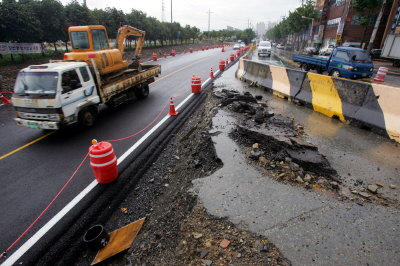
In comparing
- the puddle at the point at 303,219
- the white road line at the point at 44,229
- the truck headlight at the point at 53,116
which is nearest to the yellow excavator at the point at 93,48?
the truck headlight at the point at 53,116

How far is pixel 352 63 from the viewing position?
13.6 m

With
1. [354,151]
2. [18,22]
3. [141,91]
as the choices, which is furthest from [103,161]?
[18,22]

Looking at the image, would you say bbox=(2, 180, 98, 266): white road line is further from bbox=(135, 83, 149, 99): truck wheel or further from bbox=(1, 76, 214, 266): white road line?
bbox=(135, 83, 149, 99): truck wheel

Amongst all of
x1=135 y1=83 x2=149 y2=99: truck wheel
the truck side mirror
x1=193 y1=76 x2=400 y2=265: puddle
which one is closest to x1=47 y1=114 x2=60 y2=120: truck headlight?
the truck side mirror

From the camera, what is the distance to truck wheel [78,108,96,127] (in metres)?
7.36

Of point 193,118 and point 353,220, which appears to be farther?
point 193,118

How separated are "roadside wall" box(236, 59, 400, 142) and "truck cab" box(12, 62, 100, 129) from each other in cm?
809

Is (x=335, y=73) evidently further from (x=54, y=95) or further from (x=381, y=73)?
(x=54, y=95)

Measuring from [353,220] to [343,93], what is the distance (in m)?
4.96

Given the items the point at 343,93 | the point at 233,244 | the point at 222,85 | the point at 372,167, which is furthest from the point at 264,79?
the point at 233,244

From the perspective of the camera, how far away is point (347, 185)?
4020 millimetres

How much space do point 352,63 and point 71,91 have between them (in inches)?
606

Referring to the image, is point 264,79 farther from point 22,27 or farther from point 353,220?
point 22,27

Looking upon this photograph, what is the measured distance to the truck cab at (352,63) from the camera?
13.6 meters
